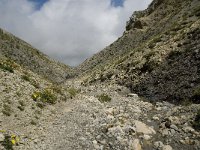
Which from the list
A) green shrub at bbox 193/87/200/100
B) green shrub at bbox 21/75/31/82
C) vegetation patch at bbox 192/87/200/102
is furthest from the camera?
green shrub at bbox 21/75/31/82

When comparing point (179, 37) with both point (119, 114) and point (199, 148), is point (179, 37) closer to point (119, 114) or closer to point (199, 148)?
point (119, 114)

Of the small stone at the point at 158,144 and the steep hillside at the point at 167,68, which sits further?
the steep hillside at the point at 167,68

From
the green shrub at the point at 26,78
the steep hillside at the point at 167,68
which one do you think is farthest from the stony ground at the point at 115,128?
the green shrub at the point at 26,78

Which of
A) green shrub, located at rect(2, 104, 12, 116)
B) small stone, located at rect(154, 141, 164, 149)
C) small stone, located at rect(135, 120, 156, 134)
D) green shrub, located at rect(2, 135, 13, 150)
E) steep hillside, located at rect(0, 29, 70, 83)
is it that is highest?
steep hillside, located at rect(0, 29, 70, 83)

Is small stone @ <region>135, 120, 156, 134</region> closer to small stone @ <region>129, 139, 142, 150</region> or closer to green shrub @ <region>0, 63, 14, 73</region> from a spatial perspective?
small stone @ <region>129, 139, 142, 150</region>

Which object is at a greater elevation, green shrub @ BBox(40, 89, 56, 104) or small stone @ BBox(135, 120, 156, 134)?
green shrub @ BBox(40, 89, 56, 104)

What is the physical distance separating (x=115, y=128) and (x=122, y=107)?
182 inches

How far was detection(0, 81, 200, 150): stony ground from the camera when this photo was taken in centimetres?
1945

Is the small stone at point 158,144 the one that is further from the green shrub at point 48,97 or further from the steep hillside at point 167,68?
the green shrub at point 48,97

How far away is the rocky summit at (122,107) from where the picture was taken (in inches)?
779

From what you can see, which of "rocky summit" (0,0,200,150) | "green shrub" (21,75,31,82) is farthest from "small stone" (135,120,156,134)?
"green shrub" (21,75,31,82)

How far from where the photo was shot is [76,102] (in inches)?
1085

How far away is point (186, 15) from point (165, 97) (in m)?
24.3

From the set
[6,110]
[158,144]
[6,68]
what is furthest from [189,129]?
[6,68]
